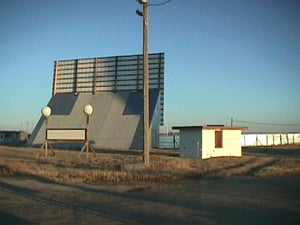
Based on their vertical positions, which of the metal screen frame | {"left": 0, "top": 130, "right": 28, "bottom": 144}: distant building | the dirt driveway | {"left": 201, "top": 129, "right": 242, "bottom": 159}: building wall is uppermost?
the metal screen frame

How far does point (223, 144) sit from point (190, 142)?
2.67m

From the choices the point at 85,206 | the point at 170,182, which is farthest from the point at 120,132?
the point at 85,206

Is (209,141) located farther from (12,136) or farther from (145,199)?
(12,136)

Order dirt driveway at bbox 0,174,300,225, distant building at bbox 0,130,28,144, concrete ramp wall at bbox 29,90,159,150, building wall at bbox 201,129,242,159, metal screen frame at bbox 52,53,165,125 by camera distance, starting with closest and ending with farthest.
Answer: dirt driveway at bbox 0,174,300,225, building wall at bbox 201,129,242,159, concrete ramp wall at bbox 29,90,159,150, metal screen frame at bbox 52,53,165,125, distant building at bbox 0,130,28,144

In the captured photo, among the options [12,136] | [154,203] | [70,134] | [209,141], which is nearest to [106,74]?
[70,134]

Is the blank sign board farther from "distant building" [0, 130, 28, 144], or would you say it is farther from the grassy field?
"distant building" [0, 130, 28, 144]

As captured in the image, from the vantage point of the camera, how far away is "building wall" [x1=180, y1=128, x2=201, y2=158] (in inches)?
1302

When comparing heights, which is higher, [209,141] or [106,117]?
[106,117]

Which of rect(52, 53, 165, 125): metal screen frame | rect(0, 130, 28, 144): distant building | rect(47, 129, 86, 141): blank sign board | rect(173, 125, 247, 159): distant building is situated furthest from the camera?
rect(0, 130, 28, 144): distant building

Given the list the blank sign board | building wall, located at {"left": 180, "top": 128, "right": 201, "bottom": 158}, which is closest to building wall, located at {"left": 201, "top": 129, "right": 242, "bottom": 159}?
building wall, located at {"left": 180, "top": 128, "right": 201, "bottom": 158}

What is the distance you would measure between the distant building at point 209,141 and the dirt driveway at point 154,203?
1654 cm

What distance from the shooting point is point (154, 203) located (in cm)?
1141

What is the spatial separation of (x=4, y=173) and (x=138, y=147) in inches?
1034

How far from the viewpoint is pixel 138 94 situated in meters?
Answer: 52.4
